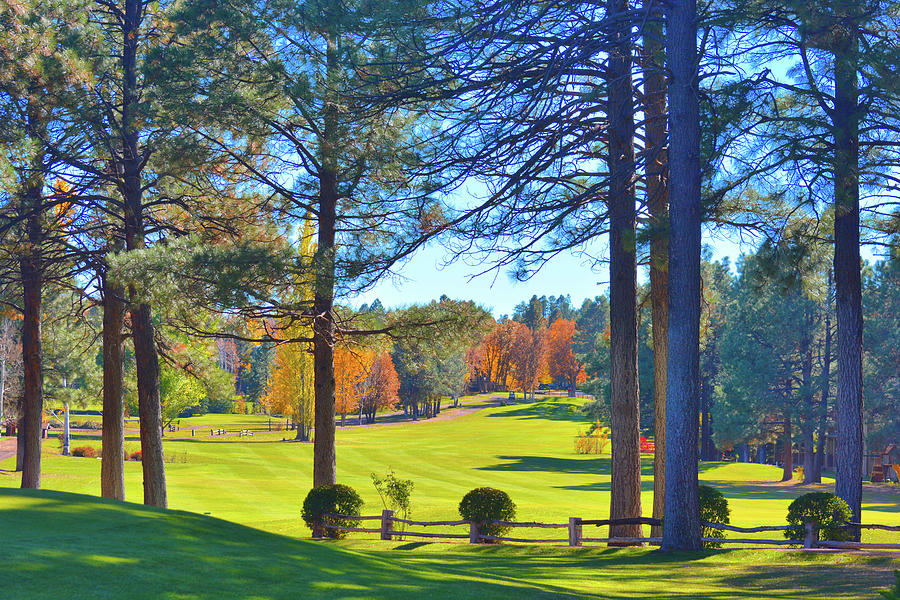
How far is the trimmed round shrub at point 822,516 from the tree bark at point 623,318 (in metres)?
2.70

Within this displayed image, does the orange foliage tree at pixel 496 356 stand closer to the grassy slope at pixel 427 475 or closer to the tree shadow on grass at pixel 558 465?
the grassy slope at pixel 427 475

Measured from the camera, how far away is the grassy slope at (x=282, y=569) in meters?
6.55

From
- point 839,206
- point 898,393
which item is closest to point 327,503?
point 839,206

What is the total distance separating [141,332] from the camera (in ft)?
54.0

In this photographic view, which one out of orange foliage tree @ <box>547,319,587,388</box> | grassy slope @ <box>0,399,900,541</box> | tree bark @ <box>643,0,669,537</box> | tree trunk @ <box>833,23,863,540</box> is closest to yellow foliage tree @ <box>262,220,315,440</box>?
grassy slope @ <box>0,399,900,541</box>

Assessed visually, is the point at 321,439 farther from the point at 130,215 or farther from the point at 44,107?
the point at 44,107

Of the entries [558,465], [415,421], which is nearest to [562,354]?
[415,421]

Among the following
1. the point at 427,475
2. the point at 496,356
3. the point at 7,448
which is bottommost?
the point at 427,475

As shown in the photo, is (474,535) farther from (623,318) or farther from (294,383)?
(294,383)

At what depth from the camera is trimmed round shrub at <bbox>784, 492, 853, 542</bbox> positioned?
41.4ft

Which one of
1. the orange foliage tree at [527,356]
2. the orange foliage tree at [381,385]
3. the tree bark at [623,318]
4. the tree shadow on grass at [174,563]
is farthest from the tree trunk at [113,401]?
the orange foliage tree at [527,356]

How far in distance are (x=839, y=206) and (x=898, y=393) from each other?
3053cm

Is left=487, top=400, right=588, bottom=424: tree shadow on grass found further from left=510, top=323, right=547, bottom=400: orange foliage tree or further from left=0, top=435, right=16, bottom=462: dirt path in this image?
left=0, top=435, right=16, bottom=462: dirt path

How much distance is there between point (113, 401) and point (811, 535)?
1500cm
